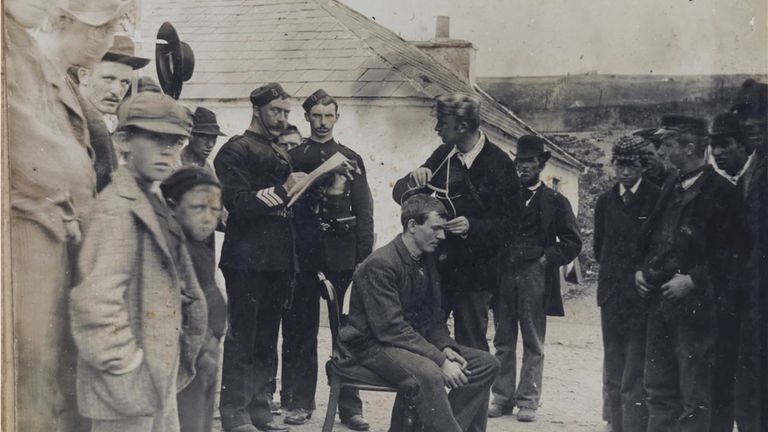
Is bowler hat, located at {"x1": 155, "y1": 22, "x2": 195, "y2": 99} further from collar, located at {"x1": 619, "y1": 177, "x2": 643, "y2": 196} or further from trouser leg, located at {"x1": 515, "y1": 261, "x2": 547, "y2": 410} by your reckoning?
collar, located at {"x1": 619, "y1": 177, "x2": 643, "y2": 196}

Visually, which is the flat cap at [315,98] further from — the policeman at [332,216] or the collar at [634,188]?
the collar at [634,188]

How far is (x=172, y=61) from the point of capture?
516 cm

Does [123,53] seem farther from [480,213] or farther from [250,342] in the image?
[480,213]

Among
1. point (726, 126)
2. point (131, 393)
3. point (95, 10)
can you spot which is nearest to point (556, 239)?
point (726, 126)

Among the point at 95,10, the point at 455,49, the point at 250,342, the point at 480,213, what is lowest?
the point at 250,342

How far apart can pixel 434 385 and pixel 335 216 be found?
41.1 inches

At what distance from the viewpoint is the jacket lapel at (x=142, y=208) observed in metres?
4.49

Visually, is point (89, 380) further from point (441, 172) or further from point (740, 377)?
point (740, 377)

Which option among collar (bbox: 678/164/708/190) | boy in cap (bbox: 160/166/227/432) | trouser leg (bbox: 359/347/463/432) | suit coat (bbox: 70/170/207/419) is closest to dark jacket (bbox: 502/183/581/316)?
collar (bbox: 678/164/708/190)

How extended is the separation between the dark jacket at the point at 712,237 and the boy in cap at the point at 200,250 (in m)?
2.17

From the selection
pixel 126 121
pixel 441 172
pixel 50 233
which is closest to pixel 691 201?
pixel 441 172

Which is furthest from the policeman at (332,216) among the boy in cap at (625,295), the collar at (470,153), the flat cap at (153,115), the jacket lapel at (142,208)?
the boy in cap at (625,295)

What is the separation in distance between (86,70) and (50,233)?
0.78 metres

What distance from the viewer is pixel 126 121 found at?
15.7ft
